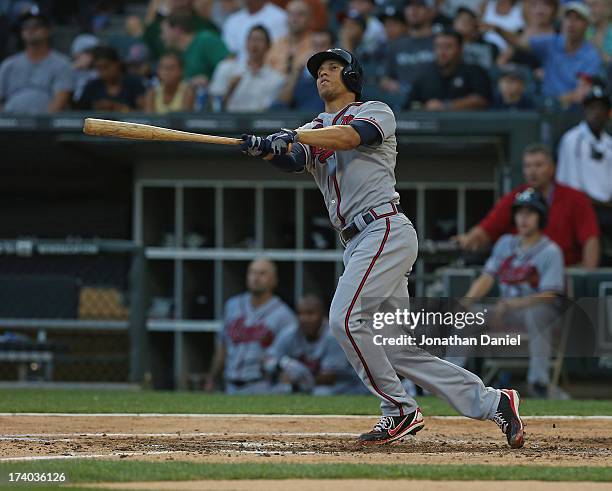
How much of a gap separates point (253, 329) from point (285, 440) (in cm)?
388

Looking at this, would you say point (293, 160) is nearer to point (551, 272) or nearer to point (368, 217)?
point (368, 217)

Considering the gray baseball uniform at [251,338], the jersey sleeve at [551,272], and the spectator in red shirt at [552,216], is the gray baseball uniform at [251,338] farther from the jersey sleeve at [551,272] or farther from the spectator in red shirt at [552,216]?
the jersey sleeve at [551,272]

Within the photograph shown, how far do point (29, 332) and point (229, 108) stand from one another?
2.59 metres

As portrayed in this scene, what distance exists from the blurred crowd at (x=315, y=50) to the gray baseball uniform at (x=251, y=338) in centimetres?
179

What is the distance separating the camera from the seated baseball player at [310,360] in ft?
30.8

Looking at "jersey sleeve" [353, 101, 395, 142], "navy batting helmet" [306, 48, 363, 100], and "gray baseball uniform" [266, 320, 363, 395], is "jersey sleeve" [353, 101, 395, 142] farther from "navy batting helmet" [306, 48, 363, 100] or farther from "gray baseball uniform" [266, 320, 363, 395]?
"gray baseball uniform" [266, 320, 363, 395]

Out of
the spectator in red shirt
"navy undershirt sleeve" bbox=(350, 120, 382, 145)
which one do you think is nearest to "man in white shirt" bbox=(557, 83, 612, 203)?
the spectator in red shirt

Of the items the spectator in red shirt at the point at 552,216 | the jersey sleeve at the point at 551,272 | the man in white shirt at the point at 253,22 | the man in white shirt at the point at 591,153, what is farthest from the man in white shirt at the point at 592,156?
the man in white shirt at the point at 253,22

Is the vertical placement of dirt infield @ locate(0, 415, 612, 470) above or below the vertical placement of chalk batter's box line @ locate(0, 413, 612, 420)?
below

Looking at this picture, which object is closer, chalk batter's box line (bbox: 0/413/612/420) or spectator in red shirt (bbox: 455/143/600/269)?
chalk batter's box line (bbox: 0/413/612/420)

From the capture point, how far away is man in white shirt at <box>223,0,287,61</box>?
12039 mm

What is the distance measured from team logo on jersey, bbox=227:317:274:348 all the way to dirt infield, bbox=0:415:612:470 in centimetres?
269

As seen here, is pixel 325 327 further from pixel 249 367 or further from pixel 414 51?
pixel 414 51

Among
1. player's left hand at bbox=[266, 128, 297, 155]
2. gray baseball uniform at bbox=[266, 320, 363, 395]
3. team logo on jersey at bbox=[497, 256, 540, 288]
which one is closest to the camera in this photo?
player's left hand at bbox=[266, 128, 297, 155]
